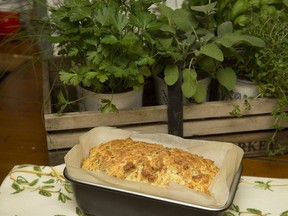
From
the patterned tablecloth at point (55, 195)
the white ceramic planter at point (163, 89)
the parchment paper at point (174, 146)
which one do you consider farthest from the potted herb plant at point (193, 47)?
the patterned tablecloth at point (55, 195)

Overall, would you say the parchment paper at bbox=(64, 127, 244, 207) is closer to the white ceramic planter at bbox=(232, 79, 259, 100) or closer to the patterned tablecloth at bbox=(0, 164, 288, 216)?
the patterned tablecloth at bbox=(0, 164, 288, 216)

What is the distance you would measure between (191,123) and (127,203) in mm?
351

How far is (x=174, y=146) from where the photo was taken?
3.13 feet

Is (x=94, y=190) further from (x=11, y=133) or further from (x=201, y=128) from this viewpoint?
(x=11, y=133)

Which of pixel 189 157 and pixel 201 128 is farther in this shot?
pixel 201 128

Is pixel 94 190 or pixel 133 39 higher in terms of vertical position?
pixel 133 39

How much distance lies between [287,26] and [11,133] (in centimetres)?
72

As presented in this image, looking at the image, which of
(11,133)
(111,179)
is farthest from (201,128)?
(11,133)

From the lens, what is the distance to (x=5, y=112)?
4.36 ft

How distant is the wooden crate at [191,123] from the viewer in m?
1.06

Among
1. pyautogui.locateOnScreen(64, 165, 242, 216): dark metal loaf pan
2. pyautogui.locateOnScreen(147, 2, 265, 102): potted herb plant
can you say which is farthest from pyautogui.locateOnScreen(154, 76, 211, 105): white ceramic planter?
pyautogui.locateOnScreen(64, 165, 242, 216): dark metal loaf pan

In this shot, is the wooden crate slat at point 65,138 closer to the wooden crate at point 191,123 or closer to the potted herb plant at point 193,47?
the wooden crate at point 191,123

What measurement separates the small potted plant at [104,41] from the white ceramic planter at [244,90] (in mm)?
230

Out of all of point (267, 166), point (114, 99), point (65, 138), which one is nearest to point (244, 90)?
point (267, 166)
